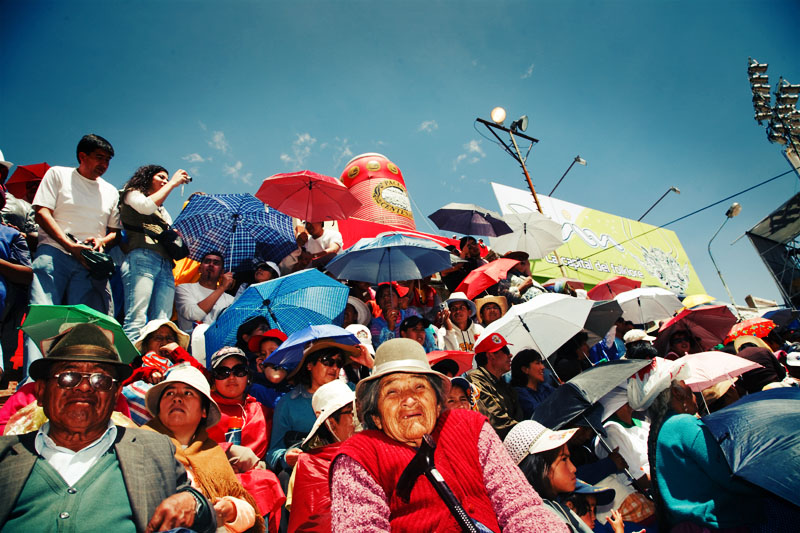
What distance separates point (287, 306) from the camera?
540 centimetres

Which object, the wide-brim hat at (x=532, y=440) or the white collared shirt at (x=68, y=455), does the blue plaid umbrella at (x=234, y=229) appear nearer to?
the white collared shirt at (x=68, y=455)

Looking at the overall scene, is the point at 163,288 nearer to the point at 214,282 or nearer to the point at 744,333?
the point at 214,282

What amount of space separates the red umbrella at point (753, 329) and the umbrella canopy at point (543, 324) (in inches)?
166

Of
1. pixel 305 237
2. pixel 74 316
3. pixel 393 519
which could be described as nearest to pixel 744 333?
pixel 305 237

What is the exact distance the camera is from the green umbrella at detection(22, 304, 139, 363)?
133 inches

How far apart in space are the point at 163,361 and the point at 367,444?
2.68m

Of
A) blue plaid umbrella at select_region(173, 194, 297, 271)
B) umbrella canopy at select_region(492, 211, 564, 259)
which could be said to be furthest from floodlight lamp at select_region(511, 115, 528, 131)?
blue plaid umbrella at select_region(173, 194, 297, 271)

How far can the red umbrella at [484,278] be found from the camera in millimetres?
7562

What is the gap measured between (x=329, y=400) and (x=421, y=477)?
1536mm

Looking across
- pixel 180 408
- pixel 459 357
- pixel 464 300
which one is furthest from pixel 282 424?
pixel 464 300

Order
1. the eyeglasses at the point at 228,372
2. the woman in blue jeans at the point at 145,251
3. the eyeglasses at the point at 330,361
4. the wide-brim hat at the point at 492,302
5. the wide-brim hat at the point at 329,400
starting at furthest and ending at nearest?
the wide-brim hat at the point at 492,302, the woman in blue jeans at the point at 145,251, the eyeglasses at the point at 330,361, the eyeglasses at the point at 228,372, the wide-brim hat at the point at 329,400

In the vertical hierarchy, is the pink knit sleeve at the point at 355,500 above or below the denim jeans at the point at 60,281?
below

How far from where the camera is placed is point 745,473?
2.20 m

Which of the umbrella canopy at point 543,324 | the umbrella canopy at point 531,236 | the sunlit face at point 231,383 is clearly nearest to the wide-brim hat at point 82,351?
the sunlit face at point 231,383
